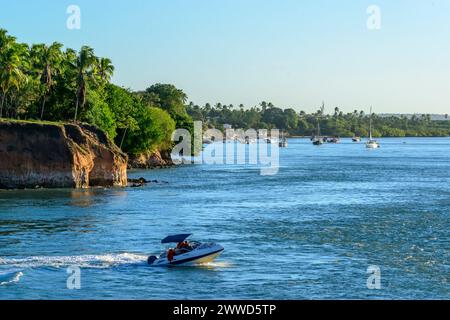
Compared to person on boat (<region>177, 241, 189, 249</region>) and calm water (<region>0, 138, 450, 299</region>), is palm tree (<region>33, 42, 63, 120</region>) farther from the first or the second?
person on boat (<region>177, 241, 189, 249</region>)

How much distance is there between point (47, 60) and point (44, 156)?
1012 inches

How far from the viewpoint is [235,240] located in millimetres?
55375

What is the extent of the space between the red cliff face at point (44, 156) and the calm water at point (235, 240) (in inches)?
143

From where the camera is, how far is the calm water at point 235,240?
4072 cm

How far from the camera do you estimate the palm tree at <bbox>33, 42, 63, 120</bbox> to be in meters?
109

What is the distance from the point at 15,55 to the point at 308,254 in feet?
183

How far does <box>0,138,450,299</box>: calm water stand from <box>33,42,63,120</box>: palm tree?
24573 mm

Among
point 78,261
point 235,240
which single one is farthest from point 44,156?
point 78,261

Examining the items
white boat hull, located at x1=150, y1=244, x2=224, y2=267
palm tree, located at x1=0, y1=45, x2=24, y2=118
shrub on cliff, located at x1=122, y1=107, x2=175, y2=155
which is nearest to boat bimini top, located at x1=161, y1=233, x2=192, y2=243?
white boat hull, located at x1=150, y1=244, x2=224, y2=267

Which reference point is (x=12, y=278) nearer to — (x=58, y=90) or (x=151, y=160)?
(x=58, y=90)

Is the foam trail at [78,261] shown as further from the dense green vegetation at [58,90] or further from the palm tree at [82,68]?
the palm tree at [82,68]

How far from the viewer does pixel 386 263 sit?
1859 inches
